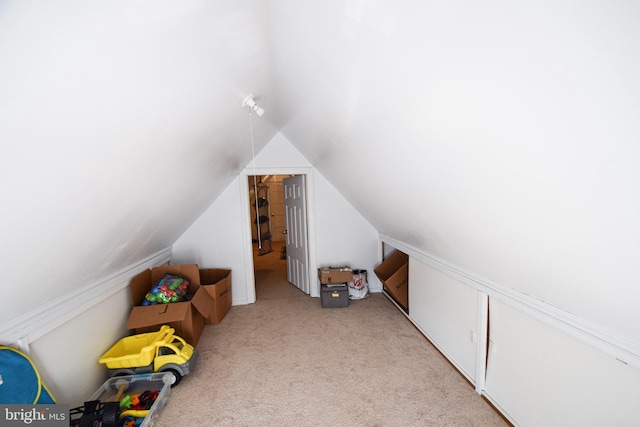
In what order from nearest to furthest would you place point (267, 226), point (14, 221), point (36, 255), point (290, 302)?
point (14, 221) < point (36, 255) < point (290, 302) < point (267, 226)

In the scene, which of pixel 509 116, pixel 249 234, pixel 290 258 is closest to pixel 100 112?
pixel 509 116

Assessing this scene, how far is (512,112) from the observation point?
0.79 meters

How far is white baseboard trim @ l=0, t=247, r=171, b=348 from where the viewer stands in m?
1.47

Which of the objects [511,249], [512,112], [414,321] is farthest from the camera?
[414,321]

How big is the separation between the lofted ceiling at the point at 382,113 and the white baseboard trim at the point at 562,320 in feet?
0.17

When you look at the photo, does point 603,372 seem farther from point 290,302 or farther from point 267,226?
point 267,226

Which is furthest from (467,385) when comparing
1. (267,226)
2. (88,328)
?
(267,226)

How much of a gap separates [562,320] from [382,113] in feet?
4.53

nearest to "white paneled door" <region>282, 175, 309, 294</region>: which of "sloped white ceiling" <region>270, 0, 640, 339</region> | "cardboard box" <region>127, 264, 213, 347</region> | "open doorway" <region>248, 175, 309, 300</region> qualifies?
"open doorway" <region>248, 175, 309, 300</region>

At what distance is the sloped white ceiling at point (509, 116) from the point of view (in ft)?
1.98

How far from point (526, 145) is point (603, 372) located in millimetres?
1233

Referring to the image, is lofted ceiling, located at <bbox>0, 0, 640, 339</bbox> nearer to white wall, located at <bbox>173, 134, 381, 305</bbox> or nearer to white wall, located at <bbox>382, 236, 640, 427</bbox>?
white wall, located at <bbox>382, 236, 640, 427</bbox>

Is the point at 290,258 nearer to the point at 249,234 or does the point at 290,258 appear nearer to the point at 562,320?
the point at 249,234

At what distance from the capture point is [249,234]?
3727mm
